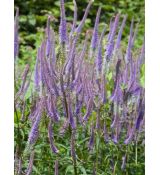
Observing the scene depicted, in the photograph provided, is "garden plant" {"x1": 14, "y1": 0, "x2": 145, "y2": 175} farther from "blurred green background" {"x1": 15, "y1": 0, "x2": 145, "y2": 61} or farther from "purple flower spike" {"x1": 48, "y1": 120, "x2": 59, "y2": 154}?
"blurred green background" {"x1": 15, "y1": 0, "x2": 145, "y2": 61}

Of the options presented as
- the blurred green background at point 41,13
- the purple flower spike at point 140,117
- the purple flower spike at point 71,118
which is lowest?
the purple flower spike at point 140,117

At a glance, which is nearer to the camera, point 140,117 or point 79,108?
point 79,108

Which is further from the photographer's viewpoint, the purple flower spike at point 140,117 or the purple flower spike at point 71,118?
the purple flower spike at point 140,117

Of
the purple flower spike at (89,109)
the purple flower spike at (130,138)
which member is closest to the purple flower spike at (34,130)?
the purple flower spike at (89,109)

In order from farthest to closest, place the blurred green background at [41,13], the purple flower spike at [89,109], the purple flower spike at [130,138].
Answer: the blurred green background at [41,13], the purple flower spike at [130,138], the purple flower spike at [89,109]

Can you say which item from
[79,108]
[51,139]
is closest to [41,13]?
[79,108]

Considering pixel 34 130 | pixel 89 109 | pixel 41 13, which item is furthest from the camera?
pixel 41 13

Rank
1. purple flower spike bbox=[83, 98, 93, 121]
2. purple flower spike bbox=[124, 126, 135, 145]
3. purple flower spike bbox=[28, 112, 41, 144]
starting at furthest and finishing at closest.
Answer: purple flower spike bbox=[124, 126, 135, 145]
purple flower spike bbox=[83, 98, 93, 121]
purple flower spike bbox=[28, 112, 41, 144]

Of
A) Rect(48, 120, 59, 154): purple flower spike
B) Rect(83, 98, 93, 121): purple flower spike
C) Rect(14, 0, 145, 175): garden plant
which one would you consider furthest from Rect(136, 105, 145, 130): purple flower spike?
Rect(48, 120, 59, 154): purple flower spike

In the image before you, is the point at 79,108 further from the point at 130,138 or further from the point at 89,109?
the point at 130,138

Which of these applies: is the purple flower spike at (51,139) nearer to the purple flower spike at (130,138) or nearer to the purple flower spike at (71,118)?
the purple flower spike at (71,118)

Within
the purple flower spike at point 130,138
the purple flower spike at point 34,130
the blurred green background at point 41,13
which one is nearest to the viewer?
the purple flower spike at point 34,130
